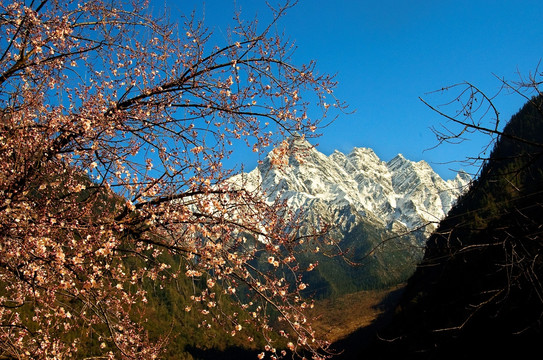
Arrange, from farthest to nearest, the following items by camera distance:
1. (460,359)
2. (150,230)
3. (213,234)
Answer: (460,359) < (213,234) < (150,230)

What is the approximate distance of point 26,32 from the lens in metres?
5.06

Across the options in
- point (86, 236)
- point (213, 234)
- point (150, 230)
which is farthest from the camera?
point (213, 234)

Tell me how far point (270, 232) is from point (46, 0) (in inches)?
178

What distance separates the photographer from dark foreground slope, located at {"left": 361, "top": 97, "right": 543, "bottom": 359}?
279cm

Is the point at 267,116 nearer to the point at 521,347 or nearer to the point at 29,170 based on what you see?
the point at 29,170

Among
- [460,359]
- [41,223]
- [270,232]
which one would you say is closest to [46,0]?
[41,223]

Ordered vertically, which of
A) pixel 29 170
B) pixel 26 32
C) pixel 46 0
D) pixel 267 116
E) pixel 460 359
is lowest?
pixel 460 359

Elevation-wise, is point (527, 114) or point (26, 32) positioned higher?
point (527, 114)

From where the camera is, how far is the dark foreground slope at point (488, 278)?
279cm

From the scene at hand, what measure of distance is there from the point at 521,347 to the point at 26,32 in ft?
102

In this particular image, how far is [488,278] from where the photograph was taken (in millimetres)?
37438

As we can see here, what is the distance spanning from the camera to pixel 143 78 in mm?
5484

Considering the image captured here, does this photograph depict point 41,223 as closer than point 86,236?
Yes

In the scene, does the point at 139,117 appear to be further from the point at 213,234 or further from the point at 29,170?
the point at 213,234
